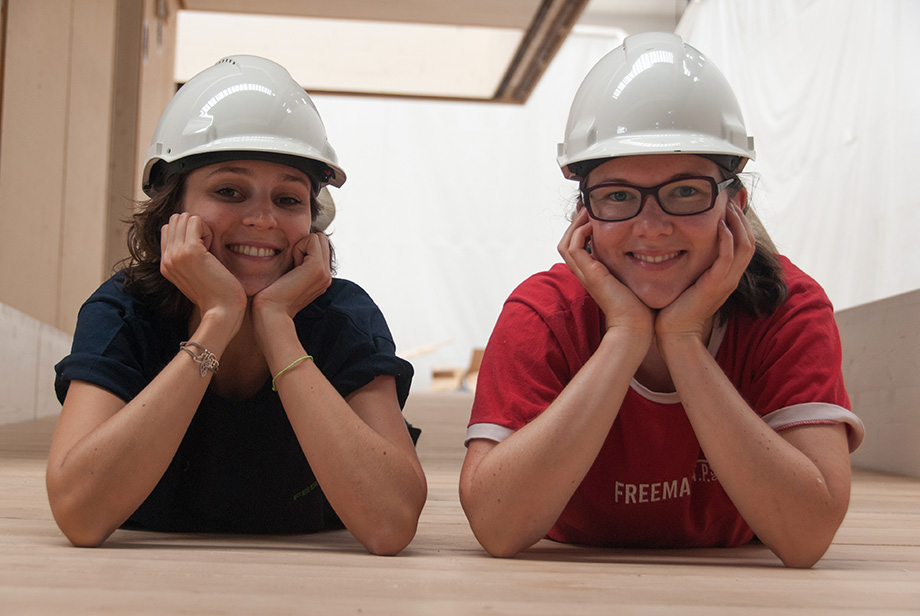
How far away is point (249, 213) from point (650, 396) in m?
0.92

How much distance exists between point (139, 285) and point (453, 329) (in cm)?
988

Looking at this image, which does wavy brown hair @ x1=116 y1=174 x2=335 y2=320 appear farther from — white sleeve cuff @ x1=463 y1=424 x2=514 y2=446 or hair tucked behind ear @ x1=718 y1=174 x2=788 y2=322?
hair tucked behind ear @ x1=718 y1=174 x2=788 y2=322

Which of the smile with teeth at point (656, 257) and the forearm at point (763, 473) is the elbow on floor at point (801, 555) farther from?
the smile with teeth at point (656, 257)

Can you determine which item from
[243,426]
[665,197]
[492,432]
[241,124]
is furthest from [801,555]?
[241,124]

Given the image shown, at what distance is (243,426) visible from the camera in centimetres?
199

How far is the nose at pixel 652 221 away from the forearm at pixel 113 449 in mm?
904

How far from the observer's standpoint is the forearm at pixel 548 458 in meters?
1.70

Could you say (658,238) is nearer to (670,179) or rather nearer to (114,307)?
(670,179)

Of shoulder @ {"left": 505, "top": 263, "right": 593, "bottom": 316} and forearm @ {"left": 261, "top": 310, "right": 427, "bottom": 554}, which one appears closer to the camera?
forearm @ {"left": 261, "top": 310, "right": 427, "bottom": 554}

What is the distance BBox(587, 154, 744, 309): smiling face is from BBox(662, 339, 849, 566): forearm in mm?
203

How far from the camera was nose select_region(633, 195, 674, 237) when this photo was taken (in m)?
1.79

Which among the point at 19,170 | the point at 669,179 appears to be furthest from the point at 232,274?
the point at 19,170

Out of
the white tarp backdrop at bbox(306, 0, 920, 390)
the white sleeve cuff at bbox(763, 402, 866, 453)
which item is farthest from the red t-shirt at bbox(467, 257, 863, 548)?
the white tarp backdrop at bbox(306, 0, 920, 390)

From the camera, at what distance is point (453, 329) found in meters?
11.9
